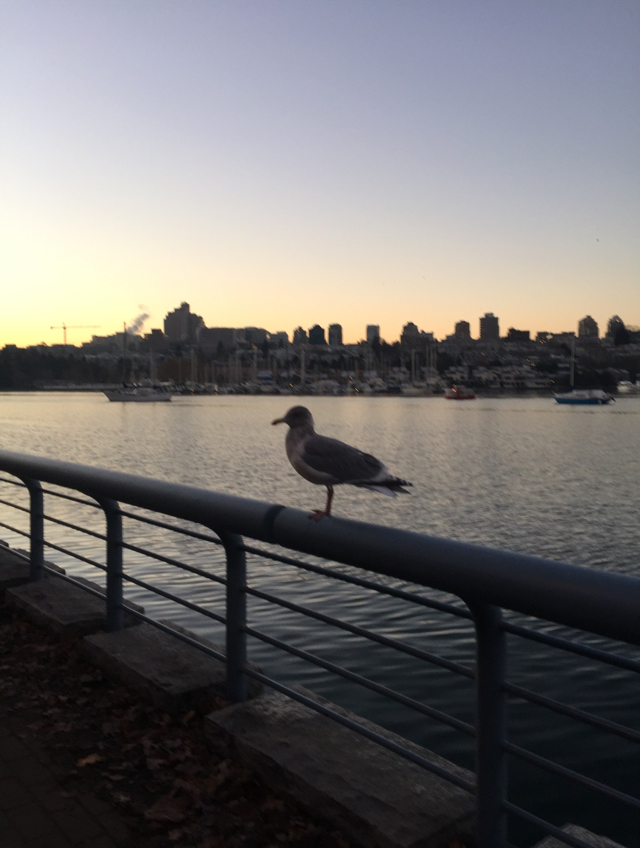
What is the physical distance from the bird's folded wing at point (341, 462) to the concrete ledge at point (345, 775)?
3.84 feet

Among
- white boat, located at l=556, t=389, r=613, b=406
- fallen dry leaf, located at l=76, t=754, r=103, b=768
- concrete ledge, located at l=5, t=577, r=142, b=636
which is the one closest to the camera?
fallen dry leaf, located at l=76, t=754, r=103, b=768

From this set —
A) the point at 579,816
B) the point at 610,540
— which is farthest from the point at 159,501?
the point at 610,540

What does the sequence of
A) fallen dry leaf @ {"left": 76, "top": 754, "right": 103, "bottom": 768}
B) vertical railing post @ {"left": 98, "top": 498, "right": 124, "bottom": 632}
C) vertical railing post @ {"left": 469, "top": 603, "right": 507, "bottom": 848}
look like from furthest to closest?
vertical railing post @ {"left": 98, "top": 498, "right": 124, "bottom": 632} → fallen dry leaf @ {"left": 76, "top": 754, "right": 103, "bottom": 768} → vertical railing post @ {"left": 469, "top": 603, "right": 507, "bottom": 848}

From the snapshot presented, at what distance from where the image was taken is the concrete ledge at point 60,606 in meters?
5.30

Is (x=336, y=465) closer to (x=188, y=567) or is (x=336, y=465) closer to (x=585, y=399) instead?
(x=188, y=567)

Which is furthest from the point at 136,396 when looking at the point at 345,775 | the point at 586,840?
the point at 586,840

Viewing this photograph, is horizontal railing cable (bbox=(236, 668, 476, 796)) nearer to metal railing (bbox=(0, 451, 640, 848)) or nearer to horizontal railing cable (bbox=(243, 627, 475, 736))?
metal railing (bbox=(0, 451, 640, 848))

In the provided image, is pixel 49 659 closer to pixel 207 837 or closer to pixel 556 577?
pixel 207 837

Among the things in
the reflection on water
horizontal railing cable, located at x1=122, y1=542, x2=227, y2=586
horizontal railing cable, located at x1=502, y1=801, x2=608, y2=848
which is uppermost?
horizontal railing cable, located at x1=122, y1=542, x2=227, y2=586

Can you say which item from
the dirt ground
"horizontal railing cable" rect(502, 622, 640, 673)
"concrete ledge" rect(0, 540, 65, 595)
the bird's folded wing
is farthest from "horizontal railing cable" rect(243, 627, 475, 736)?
"concrete ledge" rect(0, 540, 65, 595)

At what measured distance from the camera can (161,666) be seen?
4473 millimetres

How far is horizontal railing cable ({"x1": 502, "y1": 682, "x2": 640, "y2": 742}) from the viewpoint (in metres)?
2.21

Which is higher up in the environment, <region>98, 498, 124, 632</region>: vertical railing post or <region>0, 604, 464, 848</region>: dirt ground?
<region>98, 498, 124, 632</region>: vertical railing post

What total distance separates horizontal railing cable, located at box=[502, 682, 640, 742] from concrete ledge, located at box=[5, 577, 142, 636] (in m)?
3.52
